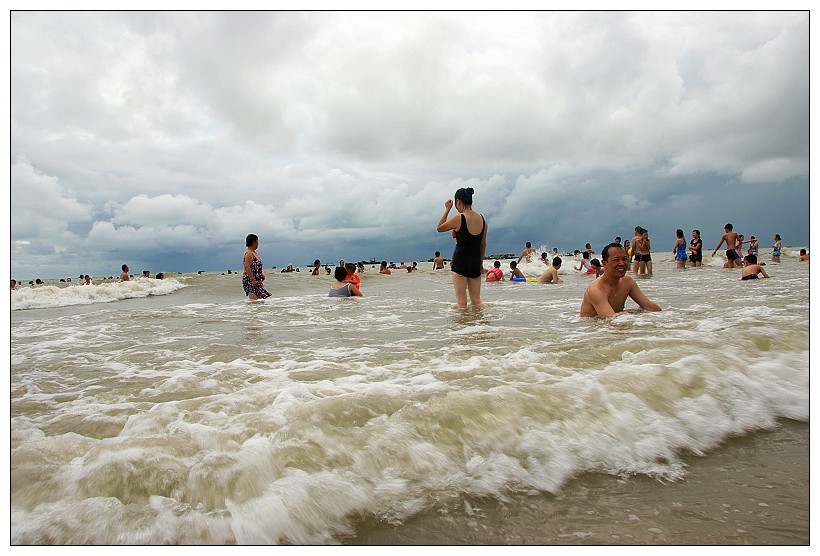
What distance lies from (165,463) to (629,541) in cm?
198

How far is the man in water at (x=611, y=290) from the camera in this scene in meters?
5.85

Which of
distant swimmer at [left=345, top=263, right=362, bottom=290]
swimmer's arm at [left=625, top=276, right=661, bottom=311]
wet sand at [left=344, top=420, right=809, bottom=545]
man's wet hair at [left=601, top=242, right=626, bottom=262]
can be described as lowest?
wet sand at [left=344, top=420, right=809, bottom=545]

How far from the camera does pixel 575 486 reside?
2.02 meters

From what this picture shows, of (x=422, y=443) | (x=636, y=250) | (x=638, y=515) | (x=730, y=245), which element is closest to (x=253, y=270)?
(x=422, y=443)

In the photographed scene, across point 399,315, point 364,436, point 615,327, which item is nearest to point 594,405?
point 364,436

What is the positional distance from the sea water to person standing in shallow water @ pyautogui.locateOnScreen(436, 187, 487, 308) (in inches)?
123

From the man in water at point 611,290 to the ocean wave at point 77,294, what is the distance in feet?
55.2

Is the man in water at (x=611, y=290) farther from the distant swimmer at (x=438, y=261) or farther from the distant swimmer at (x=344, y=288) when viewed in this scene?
the distant swimmer at (x=438, y=261)

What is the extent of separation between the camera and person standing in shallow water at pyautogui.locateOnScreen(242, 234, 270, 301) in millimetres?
10805

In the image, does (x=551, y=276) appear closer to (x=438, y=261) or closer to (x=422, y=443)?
(x=422, y=443)

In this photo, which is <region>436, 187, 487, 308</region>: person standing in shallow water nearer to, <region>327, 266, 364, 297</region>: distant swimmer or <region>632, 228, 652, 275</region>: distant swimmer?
<region>327, 266, 364, 297</region>: distant swimmer

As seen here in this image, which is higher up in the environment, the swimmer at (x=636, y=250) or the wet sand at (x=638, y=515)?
the swimmer at (x=636, y=250)

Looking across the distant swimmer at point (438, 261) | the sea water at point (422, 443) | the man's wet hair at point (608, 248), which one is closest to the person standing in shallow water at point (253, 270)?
the sea water at point (422, 443)

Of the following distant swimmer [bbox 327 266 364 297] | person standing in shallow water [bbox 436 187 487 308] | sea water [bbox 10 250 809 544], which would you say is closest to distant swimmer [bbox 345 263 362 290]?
distant swimmer [bbox 327 266 364 297]
